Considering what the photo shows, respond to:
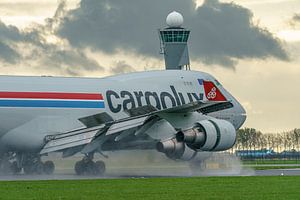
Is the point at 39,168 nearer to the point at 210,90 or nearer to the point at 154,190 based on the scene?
the point at 210,90

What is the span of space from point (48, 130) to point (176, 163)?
25.5 ft

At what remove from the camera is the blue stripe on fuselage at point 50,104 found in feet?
157

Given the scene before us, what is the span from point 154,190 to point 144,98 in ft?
87.2

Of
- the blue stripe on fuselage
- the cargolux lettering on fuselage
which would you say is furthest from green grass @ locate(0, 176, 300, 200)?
the cargolux lettering on fuselage

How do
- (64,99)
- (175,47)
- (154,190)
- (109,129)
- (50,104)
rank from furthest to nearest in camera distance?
1. (175,47)
2. (64,99)
3. (50,104)
4. (109,129)
5. (154,190)

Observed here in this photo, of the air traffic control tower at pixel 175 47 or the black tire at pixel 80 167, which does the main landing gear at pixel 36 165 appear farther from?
the air traffic control tower at pixel 175 47

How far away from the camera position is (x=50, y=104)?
5022cm

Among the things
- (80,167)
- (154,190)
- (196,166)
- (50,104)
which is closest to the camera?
(154,190)

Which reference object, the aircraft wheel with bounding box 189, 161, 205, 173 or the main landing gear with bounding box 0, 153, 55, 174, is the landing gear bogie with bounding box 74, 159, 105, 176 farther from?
the aircraft wheel with bounding box 189, 161, 205, 173

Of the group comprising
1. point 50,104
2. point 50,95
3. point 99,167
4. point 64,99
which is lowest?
point 99,167

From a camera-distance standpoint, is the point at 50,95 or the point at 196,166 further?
the point at 196,166

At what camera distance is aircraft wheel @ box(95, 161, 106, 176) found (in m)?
48.9

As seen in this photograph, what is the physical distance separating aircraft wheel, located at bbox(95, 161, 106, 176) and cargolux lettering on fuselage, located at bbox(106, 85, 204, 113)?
5447 mm

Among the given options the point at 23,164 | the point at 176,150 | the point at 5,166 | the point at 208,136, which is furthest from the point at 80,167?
the point at 208,136
